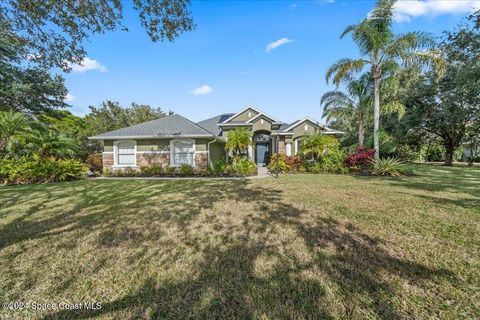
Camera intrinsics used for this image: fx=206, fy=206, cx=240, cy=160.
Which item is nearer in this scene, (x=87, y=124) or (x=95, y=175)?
(x=95, y=175)

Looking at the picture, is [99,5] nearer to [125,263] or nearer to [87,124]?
[125,263]

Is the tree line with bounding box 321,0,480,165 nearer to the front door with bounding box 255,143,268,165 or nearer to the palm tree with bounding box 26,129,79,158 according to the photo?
the front door with bounding box 255,143,268,165

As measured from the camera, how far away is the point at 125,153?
15133mm

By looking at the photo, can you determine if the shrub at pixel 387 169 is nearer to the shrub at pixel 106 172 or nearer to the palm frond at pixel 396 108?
the palm frond at pixel 396 108

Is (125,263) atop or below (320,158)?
below

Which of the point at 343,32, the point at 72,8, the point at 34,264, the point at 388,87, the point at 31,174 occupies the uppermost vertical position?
the point at 343,32

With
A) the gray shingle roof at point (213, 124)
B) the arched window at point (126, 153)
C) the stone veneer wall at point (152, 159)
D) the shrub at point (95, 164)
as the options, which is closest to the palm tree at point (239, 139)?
the stone veneer wall at point (152, 159)

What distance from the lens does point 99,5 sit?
5.25 metres

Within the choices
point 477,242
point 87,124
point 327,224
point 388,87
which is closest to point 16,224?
point 327,224

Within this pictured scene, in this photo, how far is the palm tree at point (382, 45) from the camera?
483 inches

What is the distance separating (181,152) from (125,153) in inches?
164

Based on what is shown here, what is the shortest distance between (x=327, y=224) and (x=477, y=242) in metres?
2.58

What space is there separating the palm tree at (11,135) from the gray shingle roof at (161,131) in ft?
11.8

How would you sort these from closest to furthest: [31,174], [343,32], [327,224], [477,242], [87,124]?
[477,242] → [327,224] → [31,174] → [343,32] → [87,124]
